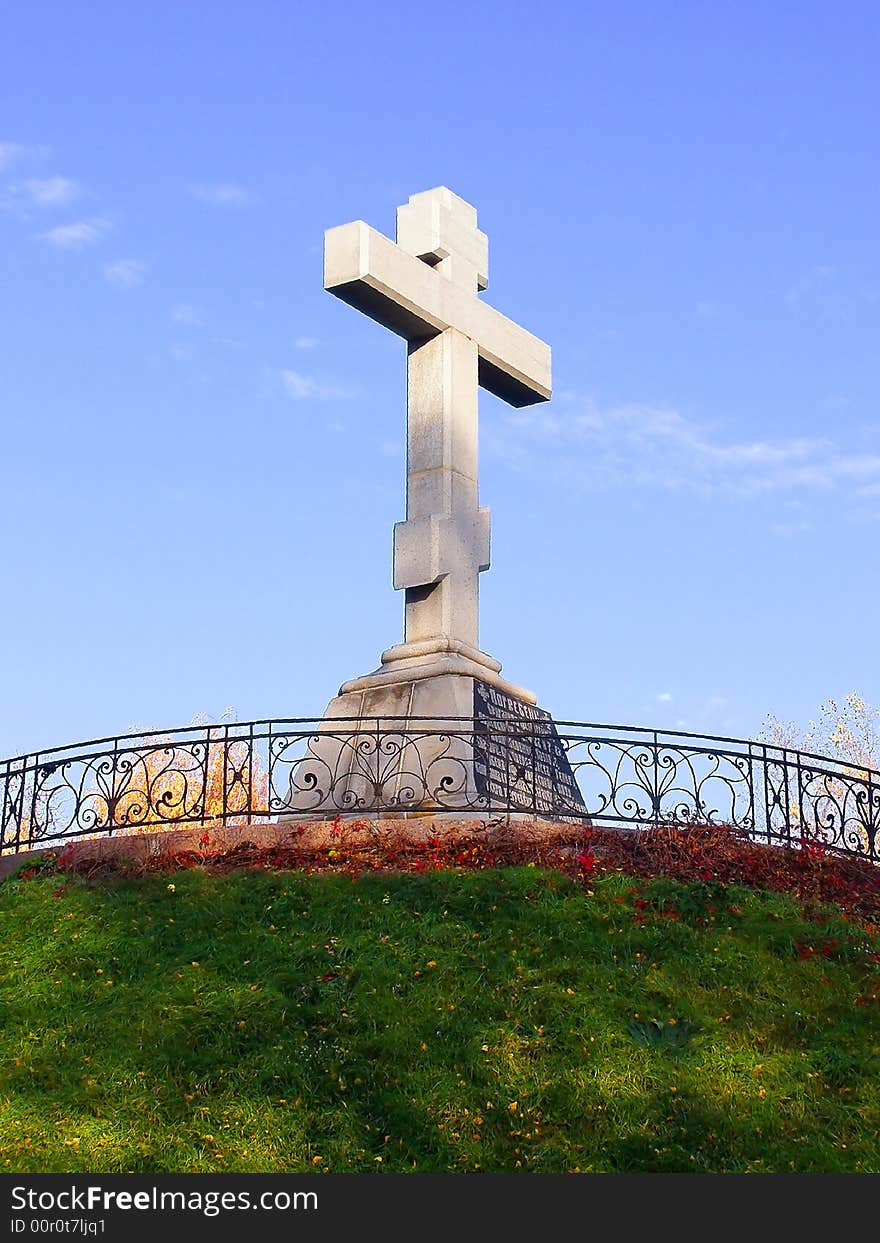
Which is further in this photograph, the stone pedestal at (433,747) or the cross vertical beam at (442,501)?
the cross vertical beam at (442,501)

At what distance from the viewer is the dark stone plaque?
13094 millimetres

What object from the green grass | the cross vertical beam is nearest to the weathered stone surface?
the cross vertical beam

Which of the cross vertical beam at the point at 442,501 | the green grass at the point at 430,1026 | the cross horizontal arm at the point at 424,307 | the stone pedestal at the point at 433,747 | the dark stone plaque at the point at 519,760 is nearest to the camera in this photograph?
the green grass at the point at 430,1026

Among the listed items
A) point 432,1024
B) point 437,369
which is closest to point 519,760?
point 437,369

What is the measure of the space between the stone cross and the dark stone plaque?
0.68 m

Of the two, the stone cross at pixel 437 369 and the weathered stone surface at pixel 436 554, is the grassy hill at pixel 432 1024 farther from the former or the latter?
the stone cross at pixel 437 369

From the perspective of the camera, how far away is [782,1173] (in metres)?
8.14

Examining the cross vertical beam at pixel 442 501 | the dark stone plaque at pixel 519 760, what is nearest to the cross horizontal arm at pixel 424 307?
the cross vertical beam at pixel 442 501

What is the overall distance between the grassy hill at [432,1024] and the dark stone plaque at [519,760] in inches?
60.0

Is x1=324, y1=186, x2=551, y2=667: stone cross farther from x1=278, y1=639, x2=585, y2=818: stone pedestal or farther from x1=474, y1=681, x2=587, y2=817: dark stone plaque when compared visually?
x1=474, y1=681, x2=587, y2=817: dark stone plaque

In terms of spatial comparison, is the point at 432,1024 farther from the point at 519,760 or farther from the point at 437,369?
the point at 437,369

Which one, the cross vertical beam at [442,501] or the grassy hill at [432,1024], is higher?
the cross vertical beam at [442,501]

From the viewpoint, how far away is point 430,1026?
377 inches

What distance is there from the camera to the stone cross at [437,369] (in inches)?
565
